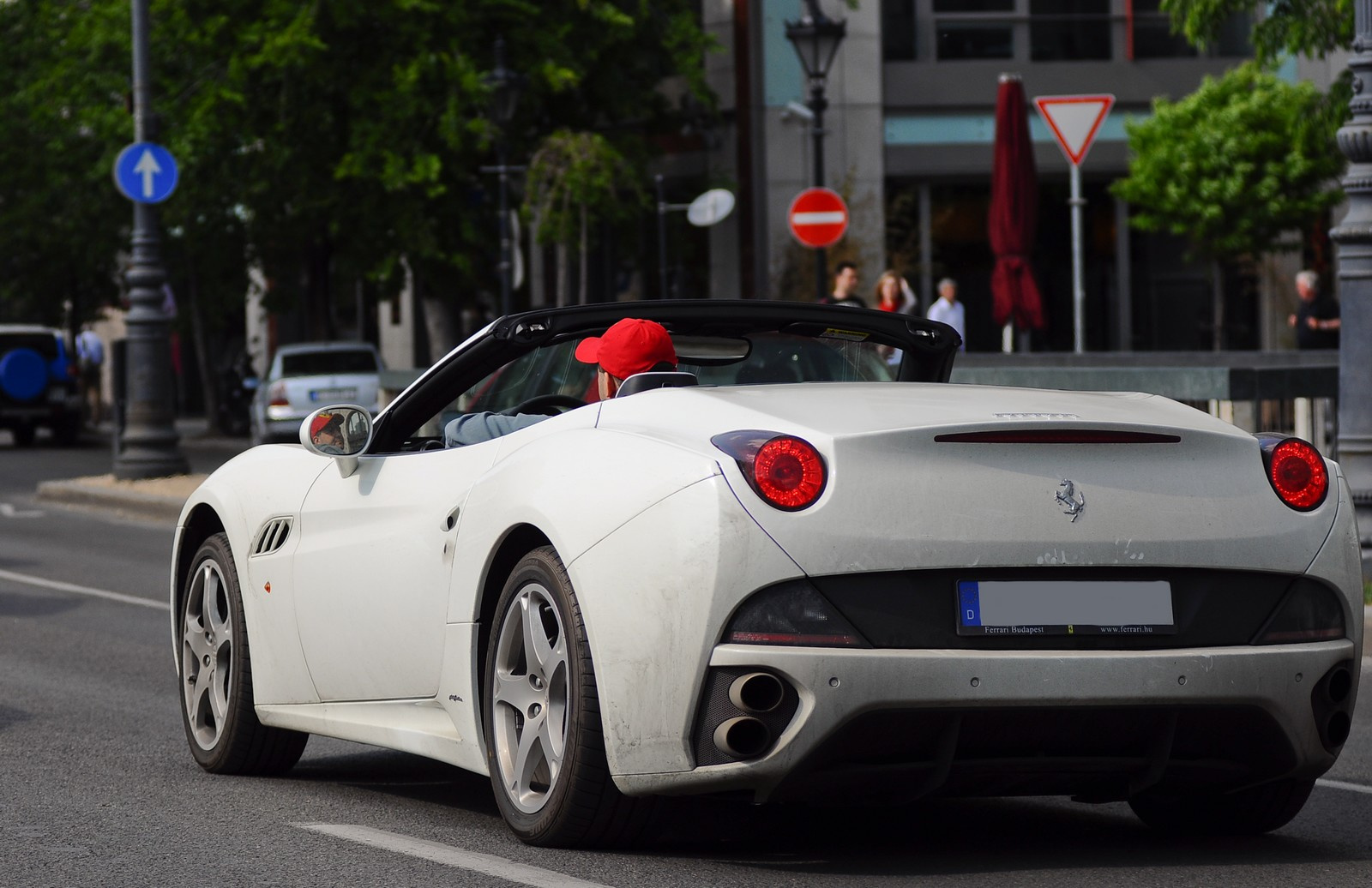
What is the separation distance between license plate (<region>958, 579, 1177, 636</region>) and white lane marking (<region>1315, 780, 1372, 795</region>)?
1820 mm

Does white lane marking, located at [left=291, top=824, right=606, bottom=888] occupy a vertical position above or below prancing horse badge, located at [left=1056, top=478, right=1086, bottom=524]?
below

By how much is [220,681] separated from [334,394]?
77.5 ft

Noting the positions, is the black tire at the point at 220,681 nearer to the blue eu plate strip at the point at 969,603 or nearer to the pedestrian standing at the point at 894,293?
the blue eu plate strip at the point at 969,603

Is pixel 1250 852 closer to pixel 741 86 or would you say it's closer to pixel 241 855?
pixel 241 855

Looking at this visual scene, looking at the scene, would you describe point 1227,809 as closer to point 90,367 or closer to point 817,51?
point 817,51

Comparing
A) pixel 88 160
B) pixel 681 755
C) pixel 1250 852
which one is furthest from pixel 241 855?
pixel 88 160

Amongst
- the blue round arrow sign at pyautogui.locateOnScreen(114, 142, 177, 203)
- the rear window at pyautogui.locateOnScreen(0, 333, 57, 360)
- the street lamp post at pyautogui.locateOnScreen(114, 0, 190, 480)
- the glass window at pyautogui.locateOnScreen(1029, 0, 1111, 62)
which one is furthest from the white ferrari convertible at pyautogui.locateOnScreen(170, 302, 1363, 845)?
the rear window at pyautogui.locateOnScreen(0, 333, 57, 360)

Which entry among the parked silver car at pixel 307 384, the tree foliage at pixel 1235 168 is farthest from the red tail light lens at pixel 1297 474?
the parked silver car at pixel 307 384

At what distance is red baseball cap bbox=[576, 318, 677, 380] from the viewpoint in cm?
563

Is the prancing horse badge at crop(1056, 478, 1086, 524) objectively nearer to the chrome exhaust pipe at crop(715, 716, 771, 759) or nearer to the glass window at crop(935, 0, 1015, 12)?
the chrome exhaust pipe at crop(715, 716, 771, 759)

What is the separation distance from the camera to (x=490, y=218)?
2980 centimetres

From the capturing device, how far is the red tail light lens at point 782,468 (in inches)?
179

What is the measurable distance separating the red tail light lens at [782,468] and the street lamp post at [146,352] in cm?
1786

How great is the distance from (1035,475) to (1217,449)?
46 centimetres
